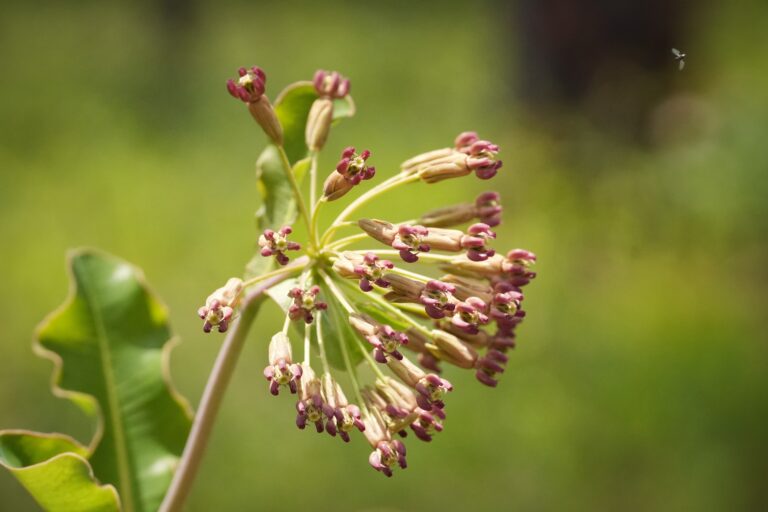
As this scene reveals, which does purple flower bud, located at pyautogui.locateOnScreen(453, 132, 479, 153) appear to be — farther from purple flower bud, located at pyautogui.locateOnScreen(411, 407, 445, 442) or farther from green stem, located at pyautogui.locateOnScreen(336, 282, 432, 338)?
purple flower bud, located at pyautogui.locateOnScreen(411, 407, 445, 442)

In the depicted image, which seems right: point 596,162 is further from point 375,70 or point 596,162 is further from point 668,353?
point 375,70

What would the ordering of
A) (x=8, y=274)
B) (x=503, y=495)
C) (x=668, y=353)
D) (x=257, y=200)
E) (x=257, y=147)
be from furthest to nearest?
(x=257, y=147) → (x=257, y=200) → (x=8, y=274) → (x=668, y=353) → (x=503, y=495)

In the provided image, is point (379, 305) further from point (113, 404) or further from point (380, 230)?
point (113, 404)

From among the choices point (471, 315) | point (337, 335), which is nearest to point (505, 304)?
point (471, 315)

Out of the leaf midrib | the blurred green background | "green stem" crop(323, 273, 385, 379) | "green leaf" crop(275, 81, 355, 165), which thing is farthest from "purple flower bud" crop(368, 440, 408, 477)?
the blurred green background

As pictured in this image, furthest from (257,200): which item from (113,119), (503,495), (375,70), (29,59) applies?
(29,59)

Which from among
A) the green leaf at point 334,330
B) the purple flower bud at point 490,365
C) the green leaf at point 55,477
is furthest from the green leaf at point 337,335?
the green leaf at point 55,477
